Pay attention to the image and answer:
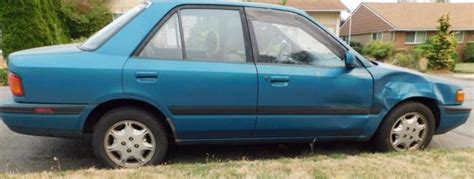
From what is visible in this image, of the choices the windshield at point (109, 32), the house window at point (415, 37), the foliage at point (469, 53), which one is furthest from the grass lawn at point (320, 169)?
the house window at point (415, 37)

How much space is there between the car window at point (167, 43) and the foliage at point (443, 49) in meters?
16.9

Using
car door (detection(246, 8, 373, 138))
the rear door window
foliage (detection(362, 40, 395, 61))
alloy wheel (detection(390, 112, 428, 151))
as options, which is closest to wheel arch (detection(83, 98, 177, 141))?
the rear door window

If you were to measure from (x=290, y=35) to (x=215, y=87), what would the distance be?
93 cm

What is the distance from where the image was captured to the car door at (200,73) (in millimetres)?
3469

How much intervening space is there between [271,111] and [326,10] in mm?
22004

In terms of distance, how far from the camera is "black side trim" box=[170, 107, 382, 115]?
3.59m

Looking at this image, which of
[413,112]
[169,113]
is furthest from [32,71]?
[413,112]

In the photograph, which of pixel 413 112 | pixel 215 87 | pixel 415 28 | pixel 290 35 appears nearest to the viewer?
pixel 215 87

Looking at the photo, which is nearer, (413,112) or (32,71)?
(32,71)

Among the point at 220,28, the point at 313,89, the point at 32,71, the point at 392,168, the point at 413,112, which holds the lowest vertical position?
the point at 392,168

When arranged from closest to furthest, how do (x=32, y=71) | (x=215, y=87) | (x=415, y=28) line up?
(x=32, y=71), (x=215, y=87), (x=415, y=28)

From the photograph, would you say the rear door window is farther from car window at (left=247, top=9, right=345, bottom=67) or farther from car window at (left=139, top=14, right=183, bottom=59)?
car window at (left=247, top=9, right=345, bottom=67)

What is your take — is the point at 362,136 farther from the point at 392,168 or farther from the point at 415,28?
the point at 415,28

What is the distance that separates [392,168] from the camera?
361cm
